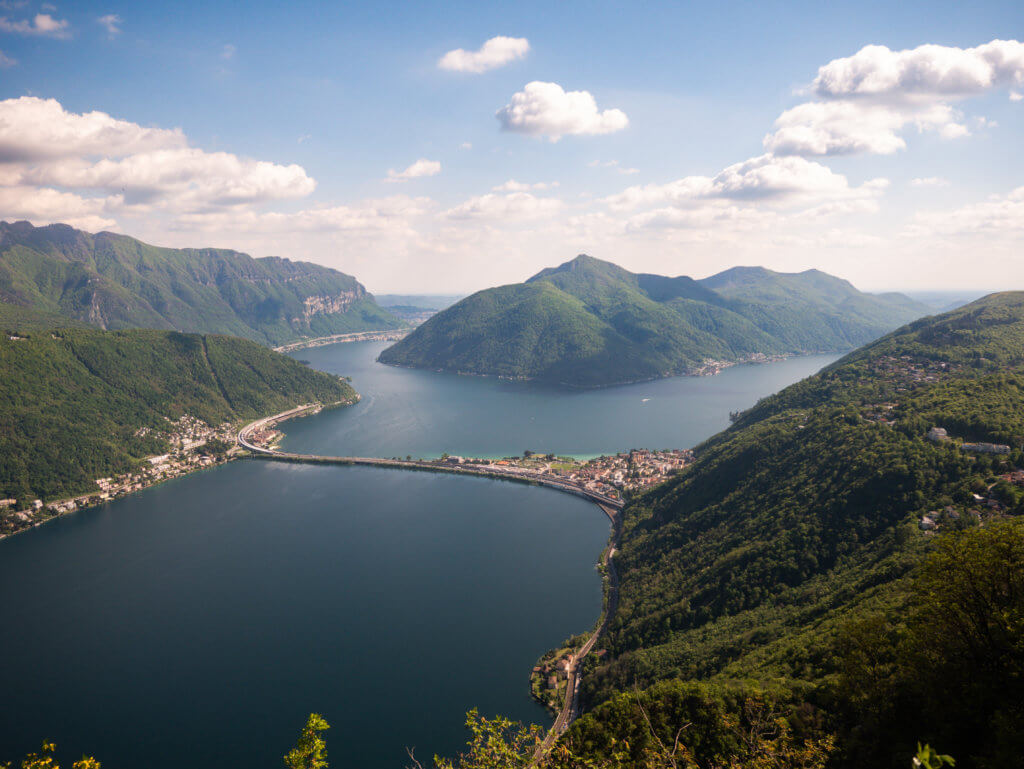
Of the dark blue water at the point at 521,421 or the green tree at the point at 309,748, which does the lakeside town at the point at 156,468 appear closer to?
the dark blue water at the point at 521,421

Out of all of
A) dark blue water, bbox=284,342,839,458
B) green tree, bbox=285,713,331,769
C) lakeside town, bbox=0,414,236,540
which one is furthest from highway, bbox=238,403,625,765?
green tree, bbox=285,713,331,769

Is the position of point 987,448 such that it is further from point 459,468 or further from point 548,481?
point 459,468

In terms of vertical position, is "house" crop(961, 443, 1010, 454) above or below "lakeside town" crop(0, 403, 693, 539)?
above

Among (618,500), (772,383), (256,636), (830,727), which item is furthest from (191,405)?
(772,383)

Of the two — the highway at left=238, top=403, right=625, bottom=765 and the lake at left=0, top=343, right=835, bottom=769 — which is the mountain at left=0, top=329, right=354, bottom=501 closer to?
the lake at left=0, top=343, right=835, bottom=769

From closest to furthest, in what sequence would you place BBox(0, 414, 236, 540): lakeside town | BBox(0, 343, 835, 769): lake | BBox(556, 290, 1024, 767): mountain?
BBox(556, 290, 1024, 767): mountain, BBox(0, 343, 835, 769): lake, BBox(0, 414, 236, 540): lakeside town
